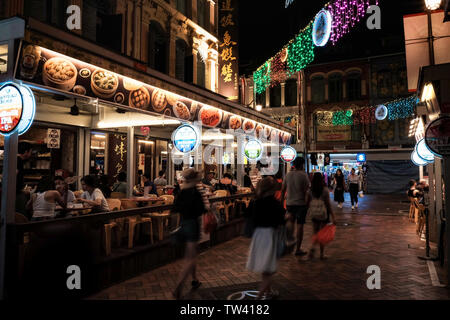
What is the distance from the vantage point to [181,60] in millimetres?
13805

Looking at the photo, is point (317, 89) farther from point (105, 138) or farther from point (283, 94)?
point (105, 138)

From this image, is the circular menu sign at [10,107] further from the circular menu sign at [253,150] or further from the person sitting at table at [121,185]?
the circular menu sign at [253,150]

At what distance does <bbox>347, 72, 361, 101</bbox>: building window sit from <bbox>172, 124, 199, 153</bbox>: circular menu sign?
22.2m

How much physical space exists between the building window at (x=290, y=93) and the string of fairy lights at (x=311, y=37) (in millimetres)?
15397

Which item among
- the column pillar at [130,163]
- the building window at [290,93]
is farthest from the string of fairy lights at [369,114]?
the column pillar at [130,163]

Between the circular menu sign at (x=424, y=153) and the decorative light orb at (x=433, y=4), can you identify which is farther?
the circular menu sign at (x=424, y=153)

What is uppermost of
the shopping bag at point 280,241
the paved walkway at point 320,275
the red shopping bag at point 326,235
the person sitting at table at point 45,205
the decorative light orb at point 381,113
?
the decorative light orb at point 381,113

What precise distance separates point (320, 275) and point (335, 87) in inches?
978

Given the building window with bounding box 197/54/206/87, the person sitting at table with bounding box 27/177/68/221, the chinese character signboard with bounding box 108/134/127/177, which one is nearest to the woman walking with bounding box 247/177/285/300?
the person sitting at table with bounding box 27/177/68/221

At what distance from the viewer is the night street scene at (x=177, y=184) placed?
4383mm

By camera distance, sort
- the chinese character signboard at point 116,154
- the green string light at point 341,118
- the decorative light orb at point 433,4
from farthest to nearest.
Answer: the green string light at point 341,118, the chinese character signboard at point 116,154, the decorative light orb at point 433,4

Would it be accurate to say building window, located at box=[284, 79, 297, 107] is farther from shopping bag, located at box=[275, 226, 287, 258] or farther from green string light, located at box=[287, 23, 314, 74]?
shopping bag, located at box=[275, 226, 287, 258]

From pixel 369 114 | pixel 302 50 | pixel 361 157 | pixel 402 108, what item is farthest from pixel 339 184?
pixel 361 157

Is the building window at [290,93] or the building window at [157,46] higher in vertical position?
the building window at [290,93]
